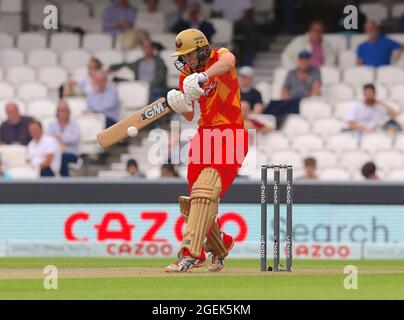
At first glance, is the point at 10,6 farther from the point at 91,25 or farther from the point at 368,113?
the point at 368,113

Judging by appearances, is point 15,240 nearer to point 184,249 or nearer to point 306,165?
point 306,165

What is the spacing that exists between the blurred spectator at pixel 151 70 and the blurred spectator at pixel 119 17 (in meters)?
1.21

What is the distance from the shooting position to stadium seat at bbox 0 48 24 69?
1886 cm

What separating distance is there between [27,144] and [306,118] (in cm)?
327

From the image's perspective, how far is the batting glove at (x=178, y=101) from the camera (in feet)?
34.3

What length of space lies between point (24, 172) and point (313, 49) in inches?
168

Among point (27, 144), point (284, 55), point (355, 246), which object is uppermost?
point (284, 55)

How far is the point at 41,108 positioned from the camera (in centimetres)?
1764

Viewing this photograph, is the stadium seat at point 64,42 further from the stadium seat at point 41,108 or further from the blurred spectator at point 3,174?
the blurred spectator at point 3,174

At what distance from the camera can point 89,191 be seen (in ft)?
48.6

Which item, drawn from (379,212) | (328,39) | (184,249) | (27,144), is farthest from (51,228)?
(328,39)

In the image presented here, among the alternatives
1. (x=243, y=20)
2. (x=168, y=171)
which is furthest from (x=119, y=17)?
(x=168, y=171)

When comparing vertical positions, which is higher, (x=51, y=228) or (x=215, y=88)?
(x=215, y=88)

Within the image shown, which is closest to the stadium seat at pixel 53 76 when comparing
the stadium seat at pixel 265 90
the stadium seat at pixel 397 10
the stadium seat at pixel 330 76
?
the stadium seat at pixel 265 90
